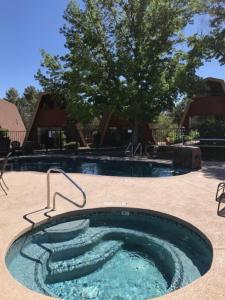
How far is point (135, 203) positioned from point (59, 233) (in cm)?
222

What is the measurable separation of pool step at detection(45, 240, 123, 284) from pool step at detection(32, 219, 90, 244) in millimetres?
644

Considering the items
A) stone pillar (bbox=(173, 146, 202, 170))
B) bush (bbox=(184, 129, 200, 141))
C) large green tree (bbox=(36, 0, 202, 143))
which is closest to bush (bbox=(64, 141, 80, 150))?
large green tree (bbox=(36, 0, 202, 143))

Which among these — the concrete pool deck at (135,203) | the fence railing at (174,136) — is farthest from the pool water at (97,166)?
the fence railing at (174,136)

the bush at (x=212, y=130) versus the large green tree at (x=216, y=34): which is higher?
the large green tree at (x=216, y=34)

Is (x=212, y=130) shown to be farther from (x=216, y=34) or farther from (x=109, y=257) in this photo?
(x=109, y=257)

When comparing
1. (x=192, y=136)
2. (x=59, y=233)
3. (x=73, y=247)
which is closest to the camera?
(x=73, y=247)

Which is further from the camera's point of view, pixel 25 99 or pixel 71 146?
pixel 25 99

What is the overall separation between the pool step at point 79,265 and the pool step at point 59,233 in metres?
0.64

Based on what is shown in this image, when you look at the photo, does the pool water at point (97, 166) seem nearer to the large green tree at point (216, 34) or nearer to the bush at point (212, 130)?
the bush at point (212, 130)

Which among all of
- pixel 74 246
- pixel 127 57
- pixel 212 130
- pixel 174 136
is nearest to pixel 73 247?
pixel 74 246

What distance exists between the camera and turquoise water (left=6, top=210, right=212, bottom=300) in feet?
14.8

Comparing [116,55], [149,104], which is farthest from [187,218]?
[116,55]

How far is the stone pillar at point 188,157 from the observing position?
13.3m

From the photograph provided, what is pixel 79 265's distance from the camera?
506cm
